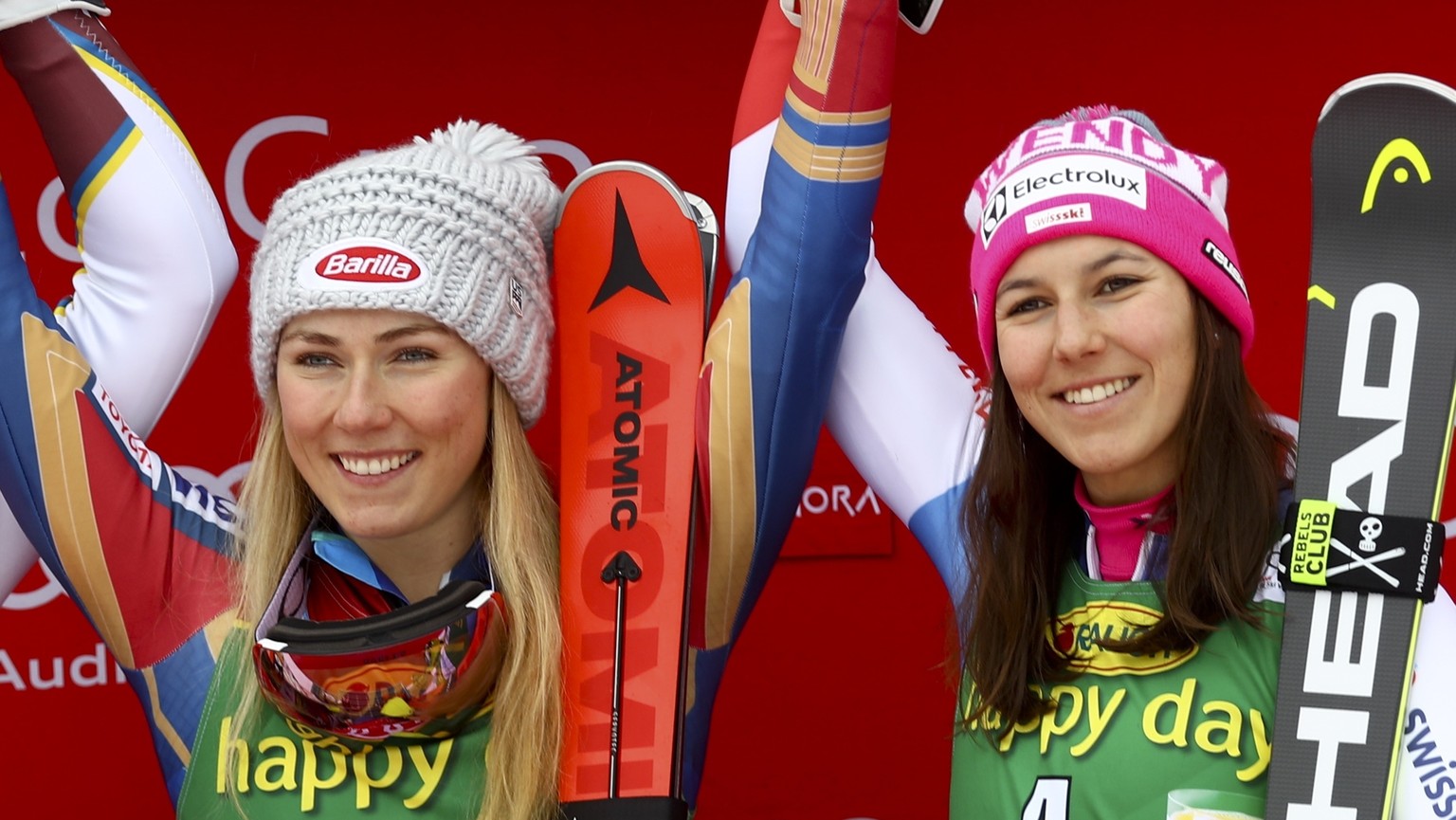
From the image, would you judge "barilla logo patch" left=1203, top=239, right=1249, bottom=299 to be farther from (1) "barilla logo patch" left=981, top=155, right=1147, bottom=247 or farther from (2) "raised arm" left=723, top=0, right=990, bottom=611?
(2) "raised arm" left=723, top=0, right=990, bottom=611

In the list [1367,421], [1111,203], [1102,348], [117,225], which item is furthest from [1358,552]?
[117,225]

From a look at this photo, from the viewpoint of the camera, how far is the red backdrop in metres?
3.02

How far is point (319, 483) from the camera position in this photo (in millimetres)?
2217

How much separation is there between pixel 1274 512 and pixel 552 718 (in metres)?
0.91

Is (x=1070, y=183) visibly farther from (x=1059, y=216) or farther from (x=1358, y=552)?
(x=1358, y=552)

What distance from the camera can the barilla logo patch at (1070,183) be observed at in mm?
1983

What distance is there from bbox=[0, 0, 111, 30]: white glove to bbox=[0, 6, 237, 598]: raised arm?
22 mm

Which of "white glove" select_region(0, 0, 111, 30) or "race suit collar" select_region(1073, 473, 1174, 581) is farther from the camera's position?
"white glove" select_region(0, 0, 111, 30)

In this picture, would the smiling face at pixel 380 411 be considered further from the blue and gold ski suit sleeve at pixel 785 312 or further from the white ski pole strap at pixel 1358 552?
the white ski pole strap at pixel 1358 552

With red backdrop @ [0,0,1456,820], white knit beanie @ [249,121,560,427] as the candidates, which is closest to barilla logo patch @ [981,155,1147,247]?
white knit beanie @ [249,121,560,427]

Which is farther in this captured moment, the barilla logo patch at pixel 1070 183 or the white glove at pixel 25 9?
the white glove at pixel 25 9

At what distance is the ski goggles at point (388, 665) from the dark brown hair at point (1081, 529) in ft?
1.98

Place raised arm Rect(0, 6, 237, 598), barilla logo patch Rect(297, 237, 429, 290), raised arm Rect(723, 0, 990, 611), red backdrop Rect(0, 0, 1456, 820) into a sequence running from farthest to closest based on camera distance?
1. red backdrop Rect(0, 0, 1456, 820)
2. raised arm Rect(0, 6, 237, 598)
3. raised arm Rect(723, 0, 990, 611)
4. barilla logo patch Rect(297, 237, 429, 290)

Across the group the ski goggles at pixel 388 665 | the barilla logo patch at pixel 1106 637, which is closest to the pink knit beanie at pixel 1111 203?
the barilla logo patch at pixel 1106 637
